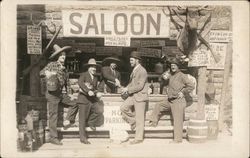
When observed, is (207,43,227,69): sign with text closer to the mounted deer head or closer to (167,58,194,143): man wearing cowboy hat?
the mounted deer head

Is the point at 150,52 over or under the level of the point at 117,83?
over

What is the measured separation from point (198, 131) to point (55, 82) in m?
1.15

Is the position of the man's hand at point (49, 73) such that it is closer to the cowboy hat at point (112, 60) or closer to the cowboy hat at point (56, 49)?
the cowboy hat at point (56, 49)

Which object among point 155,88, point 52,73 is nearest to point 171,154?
point 155,88

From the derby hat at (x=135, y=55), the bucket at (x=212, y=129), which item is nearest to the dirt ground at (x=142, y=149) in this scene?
the bucket at (x=212, y=129)

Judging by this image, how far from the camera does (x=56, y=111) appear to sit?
4000 mm

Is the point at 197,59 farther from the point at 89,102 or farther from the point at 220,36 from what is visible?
the point at 89,102

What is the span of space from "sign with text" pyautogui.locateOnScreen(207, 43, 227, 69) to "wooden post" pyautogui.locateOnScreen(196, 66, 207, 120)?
0.07 m

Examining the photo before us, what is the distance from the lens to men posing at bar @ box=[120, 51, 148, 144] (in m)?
3.95

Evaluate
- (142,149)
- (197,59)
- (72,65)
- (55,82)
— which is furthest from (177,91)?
(55,82)

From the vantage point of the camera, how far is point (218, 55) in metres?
3.96

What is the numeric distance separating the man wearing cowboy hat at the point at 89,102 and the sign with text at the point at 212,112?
803 mm

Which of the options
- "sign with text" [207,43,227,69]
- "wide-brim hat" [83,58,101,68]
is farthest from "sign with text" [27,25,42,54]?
"sign with text" [207,43,227,69]

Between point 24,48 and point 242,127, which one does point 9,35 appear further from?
point 242,127
